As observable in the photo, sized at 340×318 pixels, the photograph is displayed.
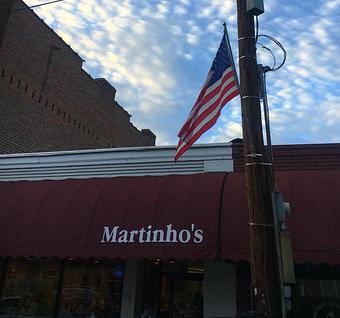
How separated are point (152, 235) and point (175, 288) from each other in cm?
294

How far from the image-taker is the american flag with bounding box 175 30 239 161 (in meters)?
6.95

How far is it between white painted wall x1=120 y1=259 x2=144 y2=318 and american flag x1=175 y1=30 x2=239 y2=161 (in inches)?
206

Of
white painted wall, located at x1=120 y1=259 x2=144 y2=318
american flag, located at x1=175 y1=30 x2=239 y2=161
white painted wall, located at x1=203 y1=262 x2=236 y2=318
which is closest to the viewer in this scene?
american flag, located at x1=175 y1=30 x2=239 y2=161

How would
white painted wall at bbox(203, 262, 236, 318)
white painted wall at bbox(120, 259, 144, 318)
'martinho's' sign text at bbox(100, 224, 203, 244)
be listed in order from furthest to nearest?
white painted wall at bbox(120, 259, 144, 318), white painted wall at bbox(203, 262, 236, 318), 'martinho's' sign text at bbox(100, 224, 203, 244)

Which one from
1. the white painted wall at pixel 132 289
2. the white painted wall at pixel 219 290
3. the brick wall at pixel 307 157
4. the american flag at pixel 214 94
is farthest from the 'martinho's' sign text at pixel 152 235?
the brick wall at pixel 307 157


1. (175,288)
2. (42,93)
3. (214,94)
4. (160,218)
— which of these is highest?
(42,93)

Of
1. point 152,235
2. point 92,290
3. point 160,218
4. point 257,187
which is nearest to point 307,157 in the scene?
point 160,218

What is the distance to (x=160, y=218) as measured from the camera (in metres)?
9.78

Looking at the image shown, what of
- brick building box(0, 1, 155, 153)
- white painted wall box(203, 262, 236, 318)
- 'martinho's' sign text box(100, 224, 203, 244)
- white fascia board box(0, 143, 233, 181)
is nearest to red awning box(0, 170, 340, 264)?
'martinho's' sign text box(100, 224, 203, 244)

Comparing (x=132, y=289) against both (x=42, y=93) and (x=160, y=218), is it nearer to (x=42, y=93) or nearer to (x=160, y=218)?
(x=160, y=218)

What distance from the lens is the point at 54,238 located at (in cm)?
1028

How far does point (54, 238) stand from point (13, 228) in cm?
126

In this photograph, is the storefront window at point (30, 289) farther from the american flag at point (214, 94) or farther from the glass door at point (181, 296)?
the american flag at point (214, 94)

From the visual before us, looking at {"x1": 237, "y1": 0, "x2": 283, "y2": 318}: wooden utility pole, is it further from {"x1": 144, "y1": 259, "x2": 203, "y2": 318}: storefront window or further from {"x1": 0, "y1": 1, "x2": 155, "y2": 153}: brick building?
{"x1": 0, "y1": 1, "x2": 155, "y2": 153}: brick building
